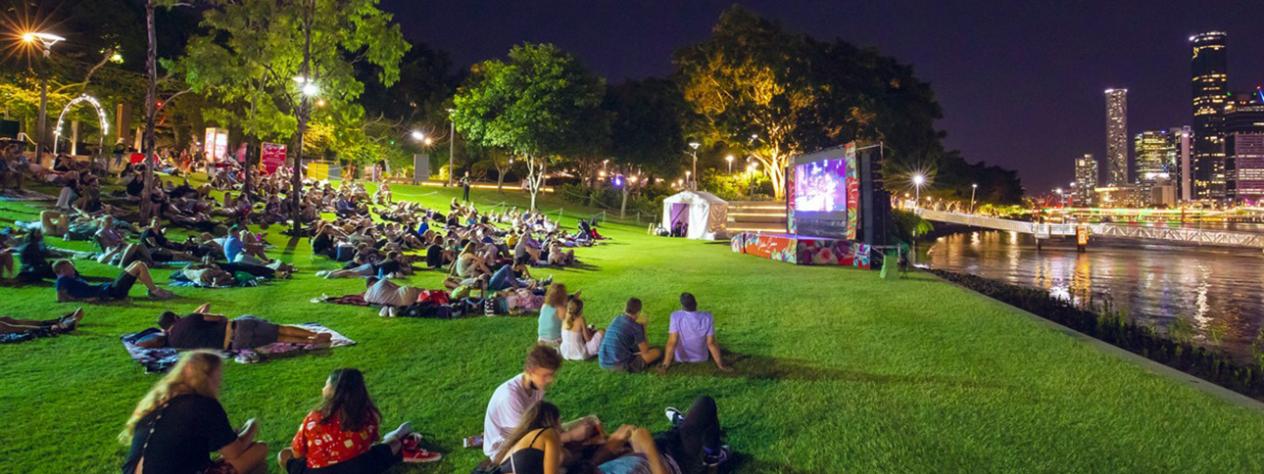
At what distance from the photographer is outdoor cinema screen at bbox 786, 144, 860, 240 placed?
2419 centimetres

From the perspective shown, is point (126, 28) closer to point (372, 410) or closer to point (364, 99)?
point (364, 99)

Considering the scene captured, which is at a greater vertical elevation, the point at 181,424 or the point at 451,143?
the point at 451,143

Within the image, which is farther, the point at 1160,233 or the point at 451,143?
the point at 1160,233

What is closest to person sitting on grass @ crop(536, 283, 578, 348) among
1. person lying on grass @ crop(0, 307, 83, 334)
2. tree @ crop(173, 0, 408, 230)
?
person lying on grass @ crop(0, 307, 83, 334)

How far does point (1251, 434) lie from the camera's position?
6387 millimetres

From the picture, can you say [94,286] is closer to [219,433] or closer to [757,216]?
[219,433]

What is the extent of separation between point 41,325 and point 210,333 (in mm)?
2654

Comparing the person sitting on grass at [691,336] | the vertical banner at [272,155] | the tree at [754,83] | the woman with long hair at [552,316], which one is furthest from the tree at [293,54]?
the tree at [754,83]

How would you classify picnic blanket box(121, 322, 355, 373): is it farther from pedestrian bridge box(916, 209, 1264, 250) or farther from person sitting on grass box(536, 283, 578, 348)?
pedestrian bridge box(916, 209, 1264, 250)

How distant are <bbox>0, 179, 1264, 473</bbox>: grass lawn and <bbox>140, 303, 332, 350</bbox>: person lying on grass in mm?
521

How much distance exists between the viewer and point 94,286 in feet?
36.3

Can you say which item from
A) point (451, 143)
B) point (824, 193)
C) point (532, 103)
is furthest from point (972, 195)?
point (824, 193)

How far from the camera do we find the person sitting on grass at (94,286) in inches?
420

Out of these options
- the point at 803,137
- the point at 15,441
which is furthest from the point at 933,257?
the point at 15,441
